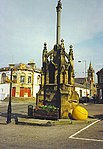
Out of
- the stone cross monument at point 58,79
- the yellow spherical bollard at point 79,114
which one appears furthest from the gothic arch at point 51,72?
the yellow spherical bollard at point 79,114

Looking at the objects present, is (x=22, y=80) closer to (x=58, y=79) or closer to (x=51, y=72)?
(x=51, y=72)

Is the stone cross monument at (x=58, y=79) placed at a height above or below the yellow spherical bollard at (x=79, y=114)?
above

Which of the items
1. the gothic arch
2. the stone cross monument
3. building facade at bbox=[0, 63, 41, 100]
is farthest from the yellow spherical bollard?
building facade at bbox=[0, 63, 41, 100]

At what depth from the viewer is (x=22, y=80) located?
5259 cm

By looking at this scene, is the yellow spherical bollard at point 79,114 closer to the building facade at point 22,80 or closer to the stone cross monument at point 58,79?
the stone cross monument at point 58,79

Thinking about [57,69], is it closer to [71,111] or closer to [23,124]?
[71,111]

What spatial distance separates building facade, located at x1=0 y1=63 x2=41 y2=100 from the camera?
170ft

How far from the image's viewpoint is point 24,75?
52688 mm

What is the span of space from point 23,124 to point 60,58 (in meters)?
6.72

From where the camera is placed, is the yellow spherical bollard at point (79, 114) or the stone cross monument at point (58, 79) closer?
the yellow spherical bollard at point (79, 114)

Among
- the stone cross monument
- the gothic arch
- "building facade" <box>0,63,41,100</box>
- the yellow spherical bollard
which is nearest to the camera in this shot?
the yellow spherical bollard

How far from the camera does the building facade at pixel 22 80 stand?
5188 cm

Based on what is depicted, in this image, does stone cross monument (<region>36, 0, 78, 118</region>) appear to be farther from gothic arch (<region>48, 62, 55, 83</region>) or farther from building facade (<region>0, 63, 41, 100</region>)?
building facade (<region>0, 63, 41, 100</region>)

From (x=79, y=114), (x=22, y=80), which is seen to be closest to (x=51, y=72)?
(x=79, y=114)
